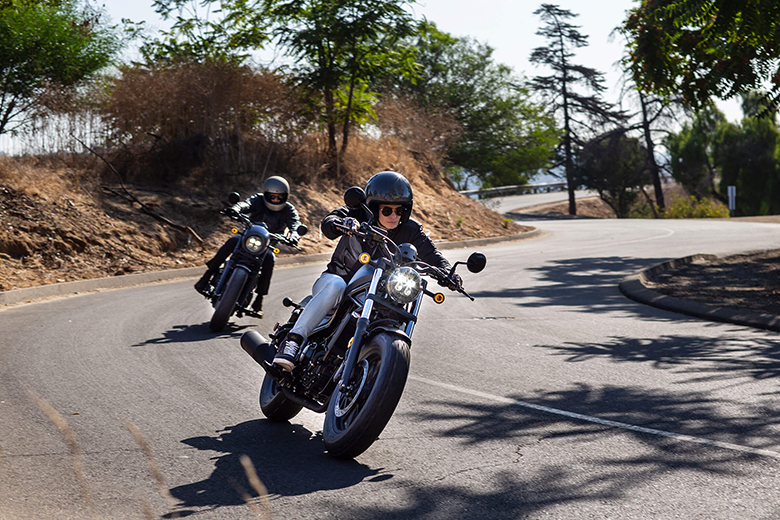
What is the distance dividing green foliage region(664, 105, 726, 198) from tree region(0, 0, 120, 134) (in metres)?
45.1

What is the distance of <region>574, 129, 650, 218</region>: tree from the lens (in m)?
57.7

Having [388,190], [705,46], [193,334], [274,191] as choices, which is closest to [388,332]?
[388,190]

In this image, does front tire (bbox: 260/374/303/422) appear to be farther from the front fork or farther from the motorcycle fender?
the motorcycle fender

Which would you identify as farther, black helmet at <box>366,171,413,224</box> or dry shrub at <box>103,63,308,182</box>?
dry shrub at <box>103,63,308,182</box>

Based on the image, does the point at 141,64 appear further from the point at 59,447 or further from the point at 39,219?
the point at 59,447

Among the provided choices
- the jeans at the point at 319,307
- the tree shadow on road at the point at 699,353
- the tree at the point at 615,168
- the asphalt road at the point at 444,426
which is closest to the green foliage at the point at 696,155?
the tree at the point at 615,168

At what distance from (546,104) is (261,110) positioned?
38.3 meters

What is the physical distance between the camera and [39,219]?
52.5 ft

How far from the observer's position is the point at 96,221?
17250mm

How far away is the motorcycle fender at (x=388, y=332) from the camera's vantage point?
4500 millimetres

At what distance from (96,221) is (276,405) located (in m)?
13.2

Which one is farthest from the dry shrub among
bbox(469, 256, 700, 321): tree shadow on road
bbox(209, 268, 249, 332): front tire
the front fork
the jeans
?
the front fork

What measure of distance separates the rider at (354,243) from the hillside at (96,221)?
9872mm

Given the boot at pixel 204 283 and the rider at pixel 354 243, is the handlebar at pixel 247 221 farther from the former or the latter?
the rider at pixel 354 243
